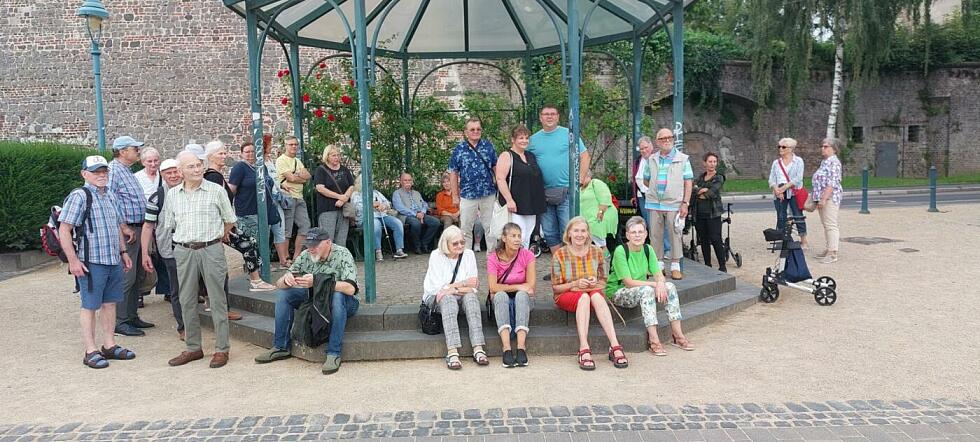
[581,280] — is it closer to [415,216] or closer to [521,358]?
[521,358]

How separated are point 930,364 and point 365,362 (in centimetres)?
414

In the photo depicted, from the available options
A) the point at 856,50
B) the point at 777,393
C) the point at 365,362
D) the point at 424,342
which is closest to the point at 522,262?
the point at 424,342

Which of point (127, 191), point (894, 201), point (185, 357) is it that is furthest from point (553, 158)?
point (894, 201)

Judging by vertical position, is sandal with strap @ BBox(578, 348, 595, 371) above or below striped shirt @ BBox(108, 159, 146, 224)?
below

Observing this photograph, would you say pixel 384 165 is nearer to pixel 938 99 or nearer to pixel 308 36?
pixel 308 36

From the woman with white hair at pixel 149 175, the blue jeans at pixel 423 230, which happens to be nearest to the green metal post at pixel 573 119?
the blue jeans at pixel 423 230

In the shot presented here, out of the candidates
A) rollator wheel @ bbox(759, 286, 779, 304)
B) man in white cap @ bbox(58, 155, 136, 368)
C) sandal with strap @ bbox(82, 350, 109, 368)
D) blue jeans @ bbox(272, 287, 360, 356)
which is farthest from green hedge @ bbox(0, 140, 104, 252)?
rollator wheel @ bbox(759, 286, 779, 304)

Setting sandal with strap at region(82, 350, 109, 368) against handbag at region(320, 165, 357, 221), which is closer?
sandal with strap at region(82, 350, 109, 368)

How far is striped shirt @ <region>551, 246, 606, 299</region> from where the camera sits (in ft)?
18.6

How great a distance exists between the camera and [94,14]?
39.6ft

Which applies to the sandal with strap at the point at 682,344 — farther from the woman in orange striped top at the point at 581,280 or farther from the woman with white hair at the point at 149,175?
the woman with white hair at the point at 149,175

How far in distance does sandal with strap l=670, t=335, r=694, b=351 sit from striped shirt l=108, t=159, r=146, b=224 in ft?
15.6

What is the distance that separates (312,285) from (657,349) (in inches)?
106

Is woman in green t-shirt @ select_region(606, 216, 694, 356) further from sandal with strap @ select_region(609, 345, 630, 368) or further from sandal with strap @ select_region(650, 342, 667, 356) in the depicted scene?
sandal with strap @ select_region(609, 345, 630, 368)
